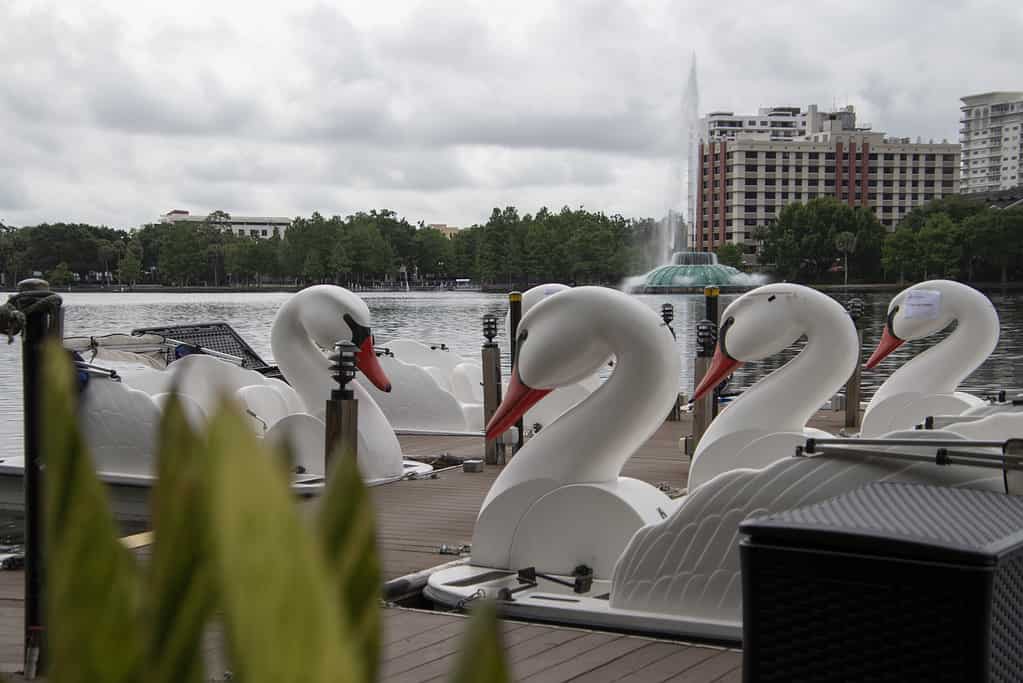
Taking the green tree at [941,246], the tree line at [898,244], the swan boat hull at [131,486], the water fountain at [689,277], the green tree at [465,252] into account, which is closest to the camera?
the swan boat hull at [131,486]

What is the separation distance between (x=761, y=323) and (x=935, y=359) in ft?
10.8

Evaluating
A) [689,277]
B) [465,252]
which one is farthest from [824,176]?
[689,277]

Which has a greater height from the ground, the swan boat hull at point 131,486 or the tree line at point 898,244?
the tree line at point 898,244

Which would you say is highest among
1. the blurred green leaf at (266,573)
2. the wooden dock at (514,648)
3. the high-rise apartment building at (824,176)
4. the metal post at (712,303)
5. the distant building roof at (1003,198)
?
the high-rise apartment building at (824,176)

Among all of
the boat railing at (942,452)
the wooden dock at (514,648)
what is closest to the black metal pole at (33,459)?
the wooden dock at (514,648)

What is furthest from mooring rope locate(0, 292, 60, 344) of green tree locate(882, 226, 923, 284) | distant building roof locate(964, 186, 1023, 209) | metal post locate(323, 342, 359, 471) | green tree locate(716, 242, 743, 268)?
green tree locate(716, 242, 743, 268)

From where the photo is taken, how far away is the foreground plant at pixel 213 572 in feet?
1.58

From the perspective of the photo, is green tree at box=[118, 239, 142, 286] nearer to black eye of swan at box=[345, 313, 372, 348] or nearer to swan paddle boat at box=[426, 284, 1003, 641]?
black eye of swan at box=[345, 313, 372, 348]

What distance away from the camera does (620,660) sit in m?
4.70

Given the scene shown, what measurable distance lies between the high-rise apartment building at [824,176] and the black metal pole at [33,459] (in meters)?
131

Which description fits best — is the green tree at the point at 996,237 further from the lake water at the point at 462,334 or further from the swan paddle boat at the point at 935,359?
the swan paddle boat at the point at 935,359

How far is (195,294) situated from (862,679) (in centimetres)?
12152

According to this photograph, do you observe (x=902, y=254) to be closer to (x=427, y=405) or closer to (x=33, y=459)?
(x=427, y=405)

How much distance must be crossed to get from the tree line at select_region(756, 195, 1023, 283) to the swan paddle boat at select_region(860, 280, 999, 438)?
78.1m
